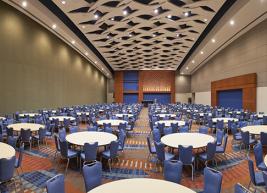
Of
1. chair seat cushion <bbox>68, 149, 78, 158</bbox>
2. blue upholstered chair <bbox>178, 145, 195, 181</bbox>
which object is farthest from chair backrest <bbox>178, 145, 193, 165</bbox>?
chair seat cushion <bbox>68, 149, 78, 158</bbox>

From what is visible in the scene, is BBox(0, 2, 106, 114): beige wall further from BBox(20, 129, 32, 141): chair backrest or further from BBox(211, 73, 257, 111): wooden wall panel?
BBox(211, 73, 257, 111): wooden wall panel

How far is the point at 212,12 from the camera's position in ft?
45.8

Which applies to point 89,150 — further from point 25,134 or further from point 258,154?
point 258,154

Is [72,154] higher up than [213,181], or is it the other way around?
[213,181]

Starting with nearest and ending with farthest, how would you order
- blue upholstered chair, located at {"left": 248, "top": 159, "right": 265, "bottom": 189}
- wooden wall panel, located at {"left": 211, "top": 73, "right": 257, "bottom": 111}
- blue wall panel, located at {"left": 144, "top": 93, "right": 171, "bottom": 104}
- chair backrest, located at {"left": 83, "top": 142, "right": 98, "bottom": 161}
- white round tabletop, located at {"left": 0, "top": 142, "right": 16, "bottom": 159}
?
1. blue upholstered chair, located at {"left": 248, "top": 159, "right": 265, "bottom": 189}
2. white round tabletop, located at {"left": 0, "top": 142, "right": 16, "bottom": 159}
3. chair backrest, located at {"left": 83, "top": 142, "right": 98, "bottom": 161}
4. wooden wall panel, located at {"left": 211, "top": 73, "right": 257, "bottom": 111}
5. blue wall panel, located at {"left": 144, "top": 93, "right": 171, "bottom": 104}

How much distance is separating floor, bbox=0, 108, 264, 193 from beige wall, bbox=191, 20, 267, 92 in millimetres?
10049

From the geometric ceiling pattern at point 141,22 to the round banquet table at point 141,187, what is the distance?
37.8 feet

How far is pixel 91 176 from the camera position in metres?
3.33

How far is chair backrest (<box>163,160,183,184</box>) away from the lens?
3406 millimetres

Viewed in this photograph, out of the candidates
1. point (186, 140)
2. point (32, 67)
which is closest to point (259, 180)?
point (186, 140)

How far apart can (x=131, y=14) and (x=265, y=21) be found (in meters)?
8.48

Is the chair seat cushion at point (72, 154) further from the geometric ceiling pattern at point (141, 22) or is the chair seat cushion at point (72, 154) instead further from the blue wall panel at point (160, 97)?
the blue wall panel at point (160, 97)

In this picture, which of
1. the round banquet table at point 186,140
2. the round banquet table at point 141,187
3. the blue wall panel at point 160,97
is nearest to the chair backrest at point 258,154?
the round banquet table at point 186,140

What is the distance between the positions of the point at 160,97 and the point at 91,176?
38236 mm
